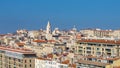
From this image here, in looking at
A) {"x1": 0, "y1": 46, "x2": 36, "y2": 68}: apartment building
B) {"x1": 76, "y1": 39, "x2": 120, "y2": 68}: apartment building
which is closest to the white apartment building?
{"x1": 0, "y1": 46, "x2": 36, "y2": 68}: apartment building

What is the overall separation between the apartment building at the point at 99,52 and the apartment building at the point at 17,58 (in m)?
10.4

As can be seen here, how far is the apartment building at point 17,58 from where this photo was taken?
78.0 metres

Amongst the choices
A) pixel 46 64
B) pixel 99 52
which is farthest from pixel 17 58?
pixel 99 52

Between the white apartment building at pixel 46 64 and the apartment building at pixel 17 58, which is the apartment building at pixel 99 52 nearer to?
the white apartment building at pixel 46 64

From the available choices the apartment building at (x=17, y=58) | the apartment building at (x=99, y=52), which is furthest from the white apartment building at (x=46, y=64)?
the apartment building at (x=99, y=52)

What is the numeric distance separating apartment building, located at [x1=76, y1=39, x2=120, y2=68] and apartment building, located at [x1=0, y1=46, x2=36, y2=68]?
10.4 metres

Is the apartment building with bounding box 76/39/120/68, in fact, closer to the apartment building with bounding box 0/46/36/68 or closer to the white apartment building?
the white apartment building

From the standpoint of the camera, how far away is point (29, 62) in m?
78.0

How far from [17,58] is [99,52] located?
2025 cm

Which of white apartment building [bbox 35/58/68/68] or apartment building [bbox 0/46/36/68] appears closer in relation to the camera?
white apartment building [bbox 35/58/68/68]

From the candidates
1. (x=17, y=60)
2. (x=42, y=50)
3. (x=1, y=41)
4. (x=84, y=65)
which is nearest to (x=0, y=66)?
(x=17, y=60)

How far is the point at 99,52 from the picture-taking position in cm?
9050

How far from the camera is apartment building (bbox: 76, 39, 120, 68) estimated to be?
2426 inches

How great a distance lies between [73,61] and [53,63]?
4.93m
